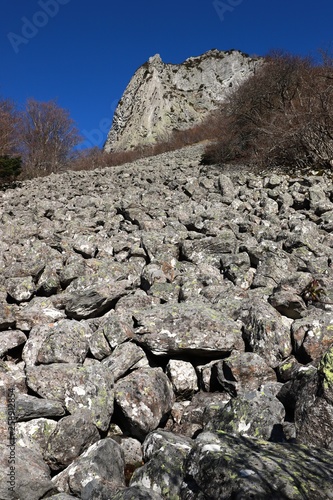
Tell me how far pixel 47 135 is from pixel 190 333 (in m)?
36.9

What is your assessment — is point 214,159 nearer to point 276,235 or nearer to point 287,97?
point 287,97

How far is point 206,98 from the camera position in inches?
2601

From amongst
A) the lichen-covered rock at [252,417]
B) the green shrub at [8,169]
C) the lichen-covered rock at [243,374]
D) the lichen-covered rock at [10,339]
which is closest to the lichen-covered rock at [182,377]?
the lichen-covered rock at [243,374]

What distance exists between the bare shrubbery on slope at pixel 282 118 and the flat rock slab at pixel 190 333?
11.7 metres

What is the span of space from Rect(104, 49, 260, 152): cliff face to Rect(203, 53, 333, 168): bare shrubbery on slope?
97.1 feet

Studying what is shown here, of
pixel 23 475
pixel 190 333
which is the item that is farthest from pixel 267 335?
pixel 23 475

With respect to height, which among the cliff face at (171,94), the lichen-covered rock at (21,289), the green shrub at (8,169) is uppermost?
the cliff face at (171,94)

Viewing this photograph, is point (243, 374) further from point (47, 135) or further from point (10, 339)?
point (47, 135)

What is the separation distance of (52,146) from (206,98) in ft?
125

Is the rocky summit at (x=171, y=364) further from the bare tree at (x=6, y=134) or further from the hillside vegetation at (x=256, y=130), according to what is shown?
the bare tree at (x=6, y=134)

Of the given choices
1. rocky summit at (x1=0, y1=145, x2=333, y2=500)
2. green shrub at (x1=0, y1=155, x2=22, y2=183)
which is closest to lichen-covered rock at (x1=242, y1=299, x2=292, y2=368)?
rocky summit at (x1=0, y1=145, x2=333, y2=500)

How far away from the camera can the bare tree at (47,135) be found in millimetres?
35438

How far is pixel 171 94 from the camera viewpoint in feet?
205

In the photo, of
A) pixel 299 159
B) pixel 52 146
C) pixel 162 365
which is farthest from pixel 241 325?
pixel 52 146
